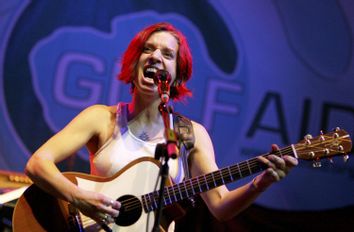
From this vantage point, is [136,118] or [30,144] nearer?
[136,118]

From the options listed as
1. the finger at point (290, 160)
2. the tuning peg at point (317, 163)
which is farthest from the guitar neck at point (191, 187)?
the tuning peg at point (317, 163)

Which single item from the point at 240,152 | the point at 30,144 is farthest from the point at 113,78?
the point at 240,152

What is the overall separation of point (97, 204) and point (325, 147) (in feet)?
3.93

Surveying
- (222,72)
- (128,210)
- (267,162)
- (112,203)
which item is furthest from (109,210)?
(222,72)

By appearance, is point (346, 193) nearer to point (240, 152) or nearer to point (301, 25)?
point (240, 152)

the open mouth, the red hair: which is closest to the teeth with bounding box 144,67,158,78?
the open mouth

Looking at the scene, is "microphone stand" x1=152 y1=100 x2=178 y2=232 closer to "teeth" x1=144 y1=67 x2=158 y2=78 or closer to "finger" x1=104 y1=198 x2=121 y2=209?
"finger" x1=104 y1=198 x2=121 y2=209

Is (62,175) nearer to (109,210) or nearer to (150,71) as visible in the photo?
(109,210)

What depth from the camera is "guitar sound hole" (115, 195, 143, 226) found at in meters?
2.78

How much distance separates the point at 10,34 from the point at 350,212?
3.26m

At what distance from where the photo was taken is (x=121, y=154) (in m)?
2.97

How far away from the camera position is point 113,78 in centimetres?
441

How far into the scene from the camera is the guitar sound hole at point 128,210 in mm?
2777

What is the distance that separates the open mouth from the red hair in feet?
0.40
